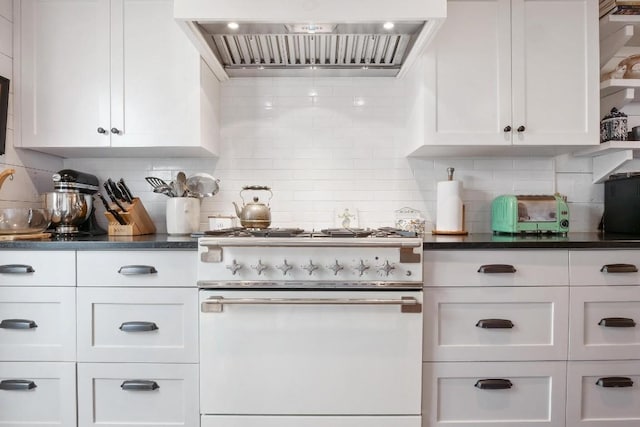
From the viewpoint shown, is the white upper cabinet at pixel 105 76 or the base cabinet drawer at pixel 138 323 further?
the white upper cabinet at pixel 105 76

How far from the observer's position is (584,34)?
188 centimetres

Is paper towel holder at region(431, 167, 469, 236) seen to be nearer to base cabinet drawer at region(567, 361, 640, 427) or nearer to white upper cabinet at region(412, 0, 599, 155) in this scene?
white upper cabinet at region(412, 0, 599, 155)

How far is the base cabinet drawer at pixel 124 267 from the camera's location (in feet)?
5.15

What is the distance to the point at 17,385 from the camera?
157 cm

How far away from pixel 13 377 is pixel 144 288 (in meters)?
0.70

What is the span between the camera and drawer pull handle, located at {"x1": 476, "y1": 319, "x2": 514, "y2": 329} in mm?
1564

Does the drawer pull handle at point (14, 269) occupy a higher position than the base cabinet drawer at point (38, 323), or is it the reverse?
the drawer pull handle at point (14, 269)

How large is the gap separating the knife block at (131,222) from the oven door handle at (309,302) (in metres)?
0.77

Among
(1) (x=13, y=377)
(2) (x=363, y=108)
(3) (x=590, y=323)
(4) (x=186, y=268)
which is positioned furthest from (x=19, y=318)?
(3) (x=590, y=323)

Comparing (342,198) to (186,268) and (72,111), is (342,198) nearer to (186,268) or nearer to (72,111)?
(186,268)

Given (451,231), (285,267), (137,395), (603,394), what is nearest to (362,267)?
(285,267)

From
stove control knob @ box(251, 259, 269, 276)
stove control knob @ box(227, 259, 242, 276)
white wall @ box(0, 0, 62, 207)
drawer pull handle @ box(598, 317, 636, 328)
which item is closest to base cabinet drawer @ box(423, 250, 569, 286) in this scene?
drawer pull handle @ box(598, 317, 636, 328)

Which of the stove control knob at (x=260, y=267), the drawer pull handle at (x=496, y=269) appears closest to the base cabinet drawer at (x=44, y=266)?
the stove control knob at (x=260, y=267)

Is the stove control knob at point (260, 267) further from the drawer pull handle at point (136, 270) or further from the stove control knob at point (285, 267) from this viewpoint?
the drawer pull handle at point (136, 270)
